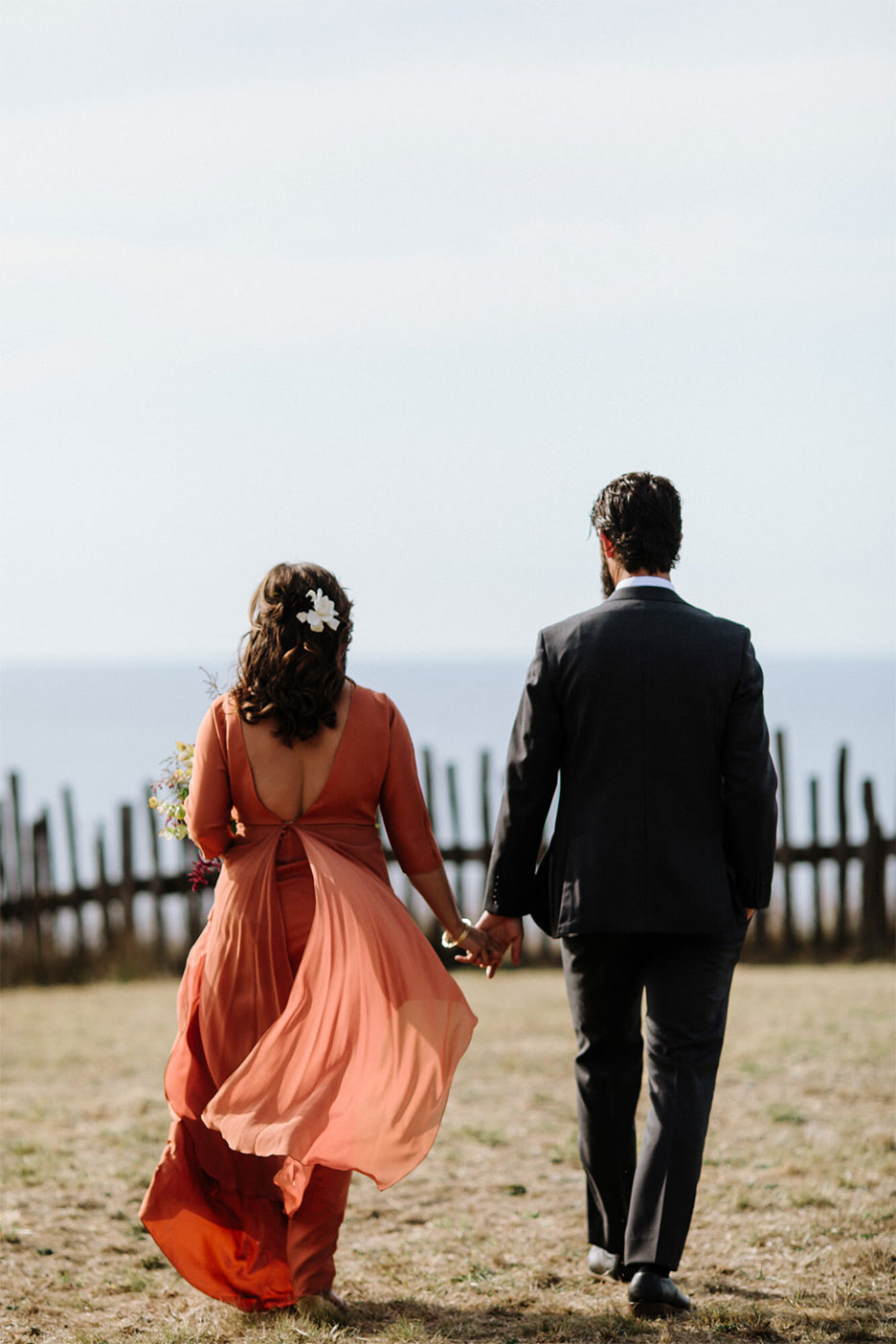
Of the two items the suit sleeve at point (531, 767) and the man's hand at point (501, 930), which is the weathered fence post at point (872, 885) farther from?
the suit sleeve at point (531, 767)

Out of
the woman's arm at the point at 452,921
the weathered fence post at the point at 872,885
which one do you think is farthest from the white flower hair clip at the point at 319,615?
the weathered fence post at the point at 872,885

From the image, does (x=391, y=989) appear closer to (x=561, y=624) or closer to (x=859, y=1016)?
(x=561, y=624)

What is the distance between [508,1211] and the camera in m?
4.93

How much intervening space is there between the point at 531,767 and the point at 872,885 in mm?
8106

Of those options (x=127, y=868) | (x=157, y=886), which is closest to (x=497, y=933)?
(x=157, y=886)

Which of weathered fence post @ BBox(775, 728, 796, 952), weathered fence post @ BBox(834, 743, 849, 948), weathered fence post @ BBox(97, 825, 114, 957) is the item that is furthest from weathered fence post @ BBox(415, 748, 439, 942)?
weathered fence post @ BBox(834, 743, 849, 948)

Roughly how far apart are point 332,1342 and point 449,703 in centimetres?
10001

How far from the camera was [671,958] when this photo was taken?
3791mm

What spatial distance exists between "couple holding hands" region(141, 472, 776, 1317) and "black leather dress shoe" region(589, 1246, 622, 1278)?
26 centimetres

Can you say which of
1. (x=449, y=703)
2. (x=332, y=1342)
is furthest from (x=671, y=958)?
(x=449, y=703)

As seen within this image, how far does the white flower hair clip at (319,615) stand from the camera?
3.61 meters

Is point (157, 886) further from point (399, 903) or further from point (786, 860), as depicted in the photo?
point (399, 903)

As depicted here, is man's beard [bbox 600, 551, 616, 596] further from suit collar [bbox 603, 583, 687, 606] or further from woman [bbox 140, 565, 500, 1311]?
woman [bbox 140, 565, 500, 1311]

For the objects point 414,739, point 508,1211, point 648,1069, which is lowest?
point 414,739
